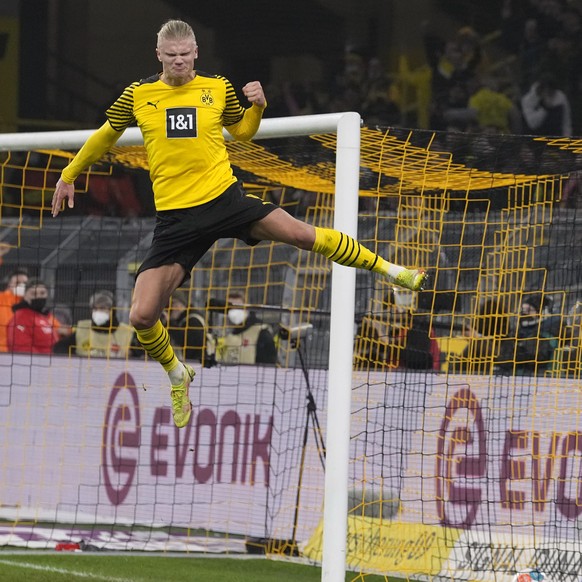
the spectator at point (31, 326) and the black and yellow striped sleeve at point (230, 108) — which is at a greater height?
the black and yellow striped sleeve at point (230, 108)

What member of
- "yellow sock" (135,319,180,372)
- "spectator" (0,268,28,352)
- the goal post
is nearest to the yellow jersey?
"yellow sock" (135,319,180,372)

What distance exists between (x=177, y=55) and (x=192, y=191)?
659 millimetres

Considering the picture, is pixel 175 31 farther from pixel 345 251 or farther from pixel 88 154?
pixel 345 251

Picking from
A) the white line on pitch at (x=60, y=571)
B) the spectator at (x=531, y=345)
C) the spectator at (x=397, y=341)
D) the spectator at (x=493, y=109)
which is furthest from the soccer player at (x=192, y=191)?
the spectator at (x=493, y=109)

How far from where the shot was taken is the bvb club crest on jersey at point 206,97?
5.67 metres

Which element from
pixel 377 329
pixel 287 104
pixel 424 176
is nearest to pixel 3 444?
pixel 377 329

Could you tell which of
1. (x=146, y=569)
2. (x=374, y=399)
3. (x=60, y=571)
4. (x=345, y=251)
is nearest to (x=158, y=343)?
(x=345, y=251)

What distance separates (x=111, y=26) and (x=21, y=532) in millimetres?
9313

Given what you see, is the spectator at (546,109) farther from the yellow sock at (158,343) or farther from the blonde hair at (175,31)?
the blonde hair at (175,31)

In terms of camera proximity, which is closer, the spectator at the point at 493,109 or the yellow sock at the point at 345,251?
the yellow sock at the point at 345,251

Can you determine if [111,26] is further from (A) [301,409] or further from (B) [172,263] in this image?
(B) [172,263]

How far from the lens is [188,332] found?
965 cm

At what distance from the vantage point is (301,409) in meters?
9.12

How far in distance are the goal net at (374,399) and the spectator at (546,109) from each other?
411 cm
